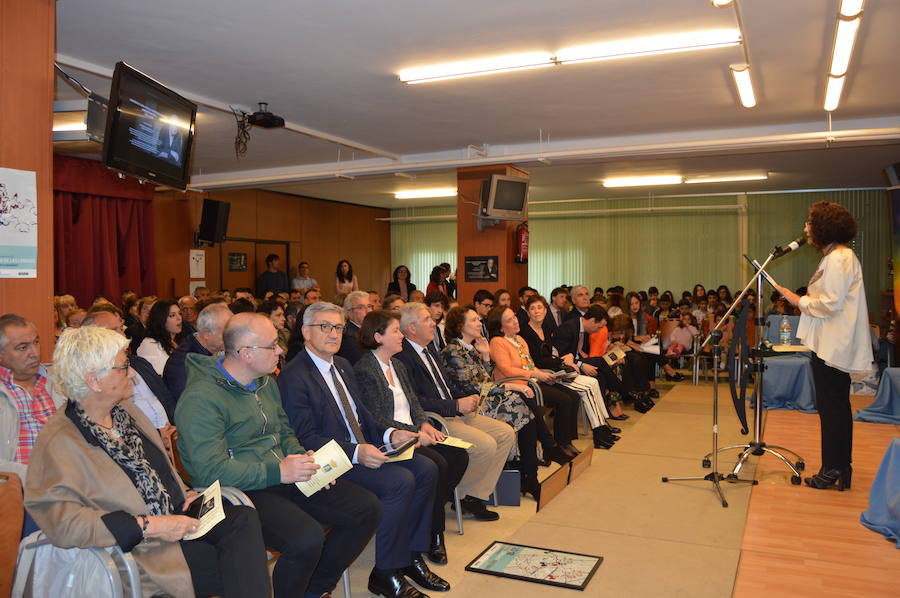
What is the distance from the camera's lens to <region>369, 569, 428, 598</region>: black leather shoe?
3138 millimetres

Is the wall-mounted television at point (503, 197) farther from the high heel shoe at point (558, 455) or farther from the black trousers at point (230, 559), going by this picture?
the black trousers at point (230, 559)

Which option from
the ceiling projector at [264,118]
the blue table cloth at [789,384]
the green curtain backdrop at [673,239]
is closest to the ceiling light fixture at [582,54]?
the ceiling projector at [264,118]

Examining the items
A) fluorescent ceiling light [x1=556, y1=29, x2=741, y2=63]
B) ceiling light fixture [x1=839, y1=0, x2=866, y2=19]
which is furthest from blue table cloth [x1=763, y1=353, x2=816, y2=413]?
ceiling light fixture [x1=839, y1=0, x2=866, y2=19]

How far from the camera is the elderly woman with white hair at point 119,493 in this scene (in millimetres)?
2061

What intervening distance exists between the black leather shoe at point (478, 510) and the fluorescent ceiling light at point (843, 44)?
345 cm

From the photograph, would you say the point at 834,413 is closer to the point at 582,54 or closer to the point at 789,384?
the point at 582,54

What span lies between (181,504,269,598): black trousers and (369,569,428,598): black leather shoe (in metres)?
0.84

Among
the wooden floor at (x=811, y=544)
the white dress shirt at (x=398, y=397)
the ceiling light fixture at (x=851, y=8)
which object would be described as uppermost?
the ceiling light fixture at (x=851, y=8)

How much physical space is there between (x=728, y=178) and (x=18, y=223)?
10.8m

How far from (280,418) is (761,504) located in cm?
311

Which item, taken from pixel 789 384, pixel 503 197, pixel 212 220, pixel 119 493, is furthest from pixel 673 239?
A: pixel 119 493

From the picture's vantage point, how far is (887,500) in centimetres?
371

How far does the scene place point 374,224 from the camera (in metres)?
16.1

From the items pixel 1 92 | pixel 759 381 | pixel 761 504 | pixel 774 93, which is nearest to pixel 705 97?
pixel 774 93
